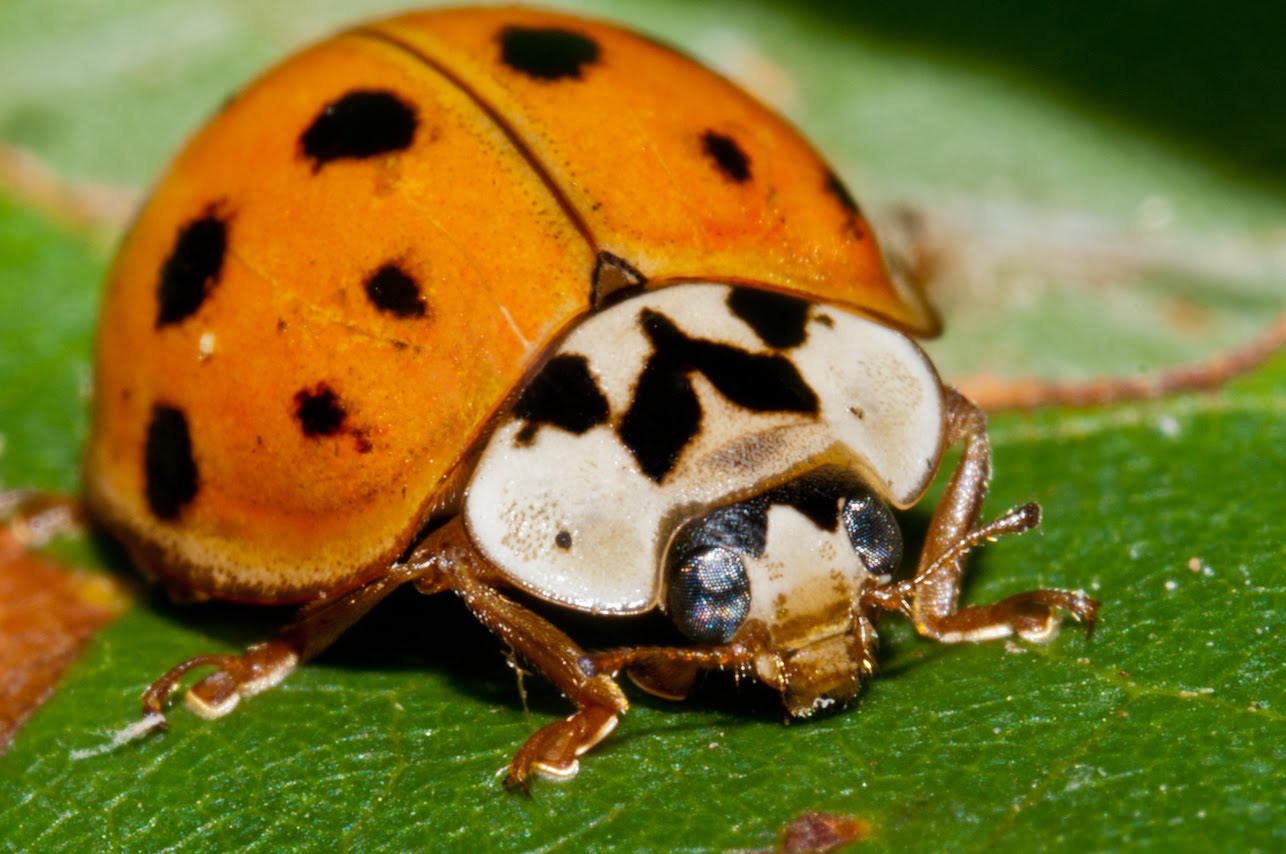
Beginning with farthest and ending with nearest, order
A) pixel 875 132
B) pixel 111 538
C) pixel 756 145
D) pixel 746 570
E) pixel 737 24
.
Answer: pixel 737 24, pixel 875 132, pixel 111 538, pixel 756 145, pixel 746 570

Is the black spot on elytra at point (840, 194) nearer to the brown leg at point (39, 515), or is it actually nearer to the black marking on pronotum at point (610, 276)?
the black marking on pronotum at point (610, 276)

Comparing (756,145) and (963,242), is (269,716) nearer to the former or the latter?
(756,145)

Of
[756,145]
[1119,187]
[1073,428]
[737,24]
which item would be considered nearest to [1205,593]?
[1073,428]

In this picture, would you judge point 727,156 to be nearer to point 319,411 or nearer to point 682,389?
point 682,389

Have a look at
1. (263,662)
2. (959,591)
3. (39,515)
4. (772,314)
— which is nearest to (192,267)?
(263,662)

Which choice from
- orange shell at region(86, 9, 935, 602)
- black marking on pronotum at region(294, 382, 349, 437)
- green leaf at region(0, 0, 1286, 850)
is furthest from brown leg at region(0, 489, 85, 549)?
black marking on pronotum at region(294, 382, 349, 437)

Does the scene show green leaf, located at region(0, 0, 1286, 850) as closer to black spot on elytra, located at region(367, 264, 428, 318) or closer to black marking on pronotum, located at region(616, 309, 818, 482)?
black marking on pronotum, located at region(616, 309, 818, 482)
